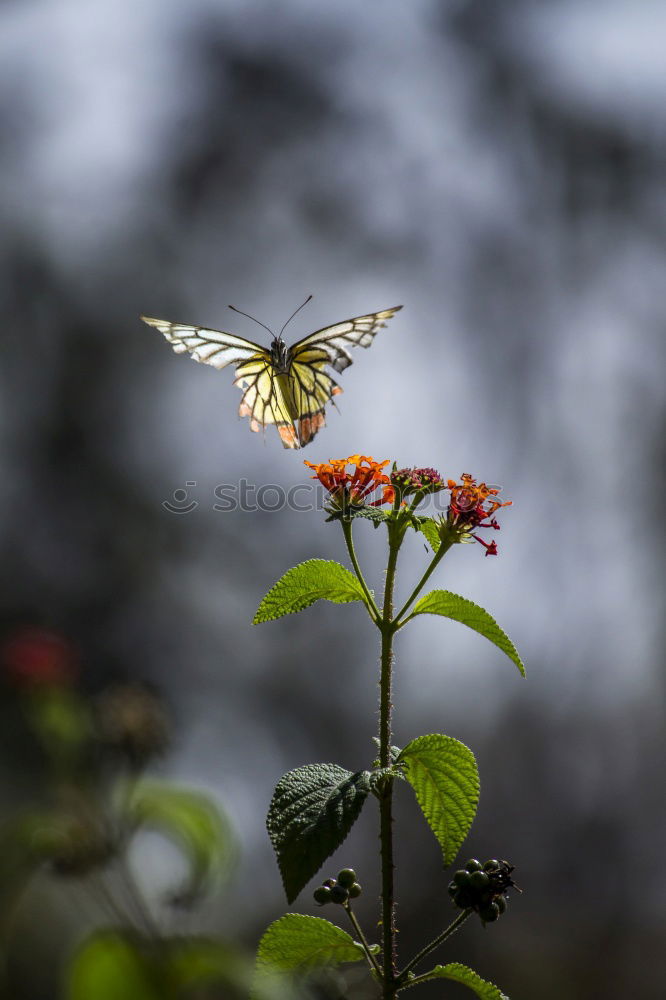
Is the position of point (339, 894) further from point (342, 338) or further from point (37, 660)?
point (342, 338)

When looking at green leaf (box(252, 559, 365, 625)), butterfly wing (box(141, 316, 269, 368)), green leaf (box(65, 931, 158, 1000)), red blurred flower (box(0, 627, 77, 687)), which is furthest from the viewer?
butterfly wing (box(141, 316, 269, 368))

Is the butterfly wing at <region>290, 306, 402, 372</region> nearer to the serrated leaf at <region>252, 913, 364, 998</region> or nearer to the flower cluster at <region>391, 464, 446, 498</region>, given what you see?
the flower cluster at <region>391, 464, 446, 498</region>

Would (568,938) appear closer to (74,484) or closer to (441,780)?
(74,484)

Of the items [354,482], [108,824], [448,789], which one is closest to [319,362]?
[354,482]

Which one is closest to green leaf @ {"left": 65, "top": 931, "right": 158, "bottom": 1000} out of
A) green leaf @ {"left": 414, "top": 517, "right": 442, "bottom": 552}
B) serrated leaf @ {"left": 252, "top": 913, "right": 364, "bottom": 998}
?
serrated leaf @ {"left": 252, "top": 913, "right": 364, "bottom": 998}

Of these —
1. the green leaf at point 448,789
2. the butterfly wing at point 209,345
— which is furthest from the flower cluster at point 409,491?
the butterfly wing at point 209,345

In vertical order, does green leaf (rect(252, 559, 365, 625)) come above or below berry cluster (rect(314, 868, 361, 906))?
above
